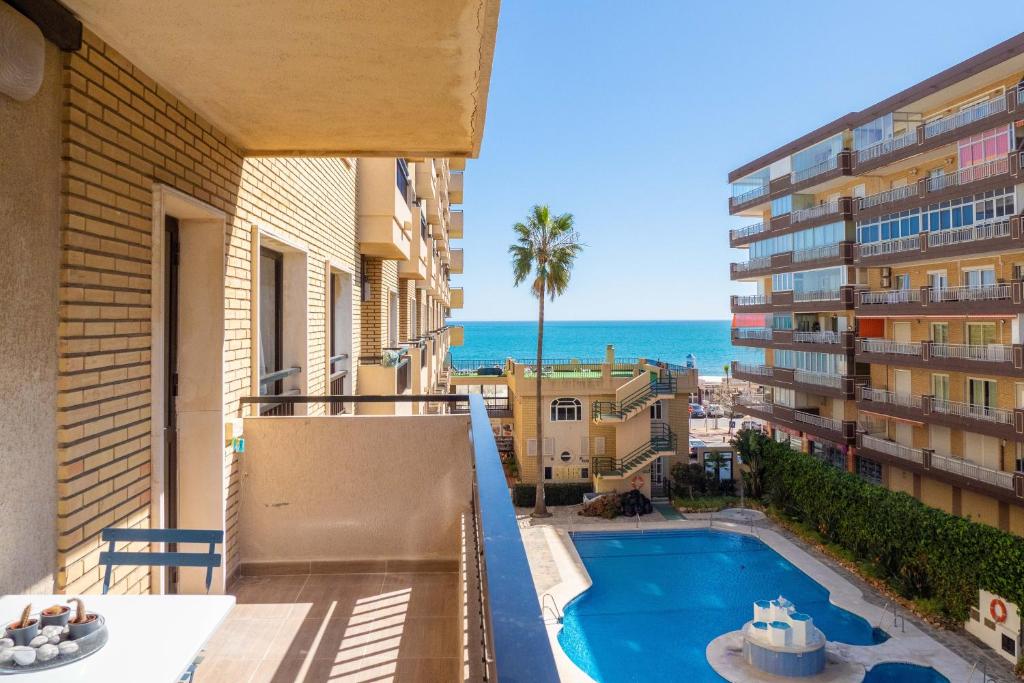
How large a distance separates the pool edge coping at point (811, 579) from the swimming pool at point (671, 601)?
0.24 m

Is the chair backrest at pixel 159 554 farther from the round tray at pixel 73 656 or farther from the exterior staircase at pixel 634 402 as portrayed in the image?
the exterior staircase at pixel 634 402

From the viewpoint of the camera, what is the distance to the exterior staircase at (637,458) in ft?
86.2

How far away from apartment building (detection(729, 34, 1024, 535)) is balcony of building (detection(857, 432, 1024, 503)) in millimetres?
48

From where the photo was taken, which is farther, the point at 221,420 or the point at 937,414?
the point at 937,414

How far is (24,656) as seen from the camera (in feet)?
6.75

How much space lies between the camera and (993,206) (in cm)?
1927

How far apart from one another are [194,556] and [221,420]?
224 cm

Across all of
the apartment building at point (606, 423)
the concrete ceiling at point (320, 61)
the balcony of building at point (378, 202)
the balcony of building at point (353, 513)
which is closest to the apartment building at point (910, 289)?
the apartment building at point (606, 423)

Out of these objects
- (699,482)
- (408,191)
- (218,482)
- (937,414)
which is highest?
(408,191)

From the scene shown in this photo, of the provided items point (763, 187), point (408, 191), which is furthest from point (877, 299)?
point (408, 191)

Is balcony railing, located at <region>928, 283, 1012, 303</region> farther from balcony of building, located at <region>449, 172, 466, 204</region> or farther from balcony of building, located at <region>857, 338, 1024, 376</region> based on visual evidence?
balcony of building, located at <region>449, 172, 466, 204</region>

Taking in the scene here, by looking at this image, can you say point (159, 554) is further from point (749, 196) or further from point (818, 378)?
point (749, 196)

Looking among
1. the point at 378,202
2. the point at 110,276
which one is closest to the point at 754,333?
the point at 378,202

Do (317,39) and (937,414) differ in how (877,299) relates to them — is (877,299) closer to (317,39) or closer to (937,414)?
(937,414)
